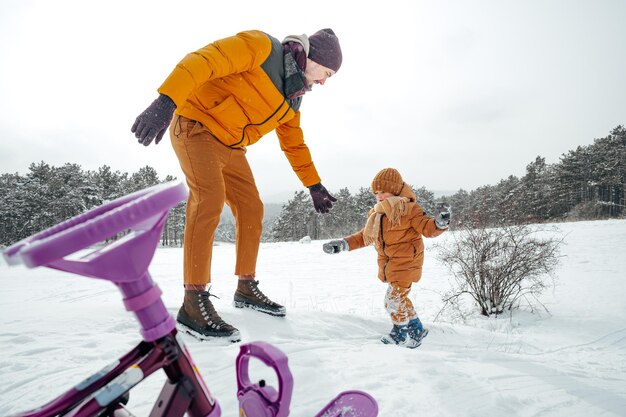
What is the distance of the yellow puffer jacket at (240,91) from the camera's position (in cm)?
192

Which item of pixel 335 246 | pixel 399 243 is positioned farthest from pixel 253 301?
pixel 399 243

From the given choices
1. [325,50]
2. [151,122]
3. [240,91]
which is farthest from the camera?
[325,50]

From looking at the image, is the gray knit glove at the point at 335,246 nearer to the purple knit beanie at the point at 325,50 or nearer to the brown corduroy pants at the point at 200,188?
the brown corduroy pants at the point at 200,188

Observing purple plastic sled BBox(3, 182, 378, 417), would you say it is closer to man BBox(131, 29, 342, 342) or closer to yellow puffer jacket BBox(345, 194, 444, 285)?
man BBox(131, 29, 342, 342)

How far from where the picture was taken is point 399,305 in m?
2.95

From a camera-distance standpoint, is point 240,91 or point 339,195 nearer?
point 240,91

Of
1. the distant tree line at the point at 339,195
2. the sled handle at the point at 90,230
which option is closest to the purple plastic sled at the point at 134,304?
the sled handle at the point at 90,230

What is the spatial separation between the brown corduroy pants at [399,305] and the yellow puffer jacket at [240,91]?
172cm

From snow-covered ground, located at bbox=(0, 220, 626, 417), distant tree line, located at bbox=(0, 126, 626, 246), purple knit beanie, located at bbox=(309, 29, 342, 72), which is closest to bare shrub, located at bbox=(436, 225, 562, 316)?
snow-covered ground, located at bbox=(0, 220, 626, 417)

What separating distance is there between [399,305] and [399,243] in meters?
0.53

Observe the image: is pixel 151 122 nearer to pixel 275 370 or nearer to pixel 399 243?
pixel 275 370

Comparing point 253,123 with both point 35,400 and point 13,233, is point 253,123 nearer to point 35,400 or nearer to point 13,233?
point 35,400

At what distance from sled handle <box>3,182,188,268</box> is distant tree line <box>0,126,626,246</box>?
2770 cm

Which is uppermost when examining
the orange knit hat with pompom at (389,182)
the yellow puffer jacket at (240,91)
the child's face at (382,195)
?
the yellow puffer jacket at (240,91)
